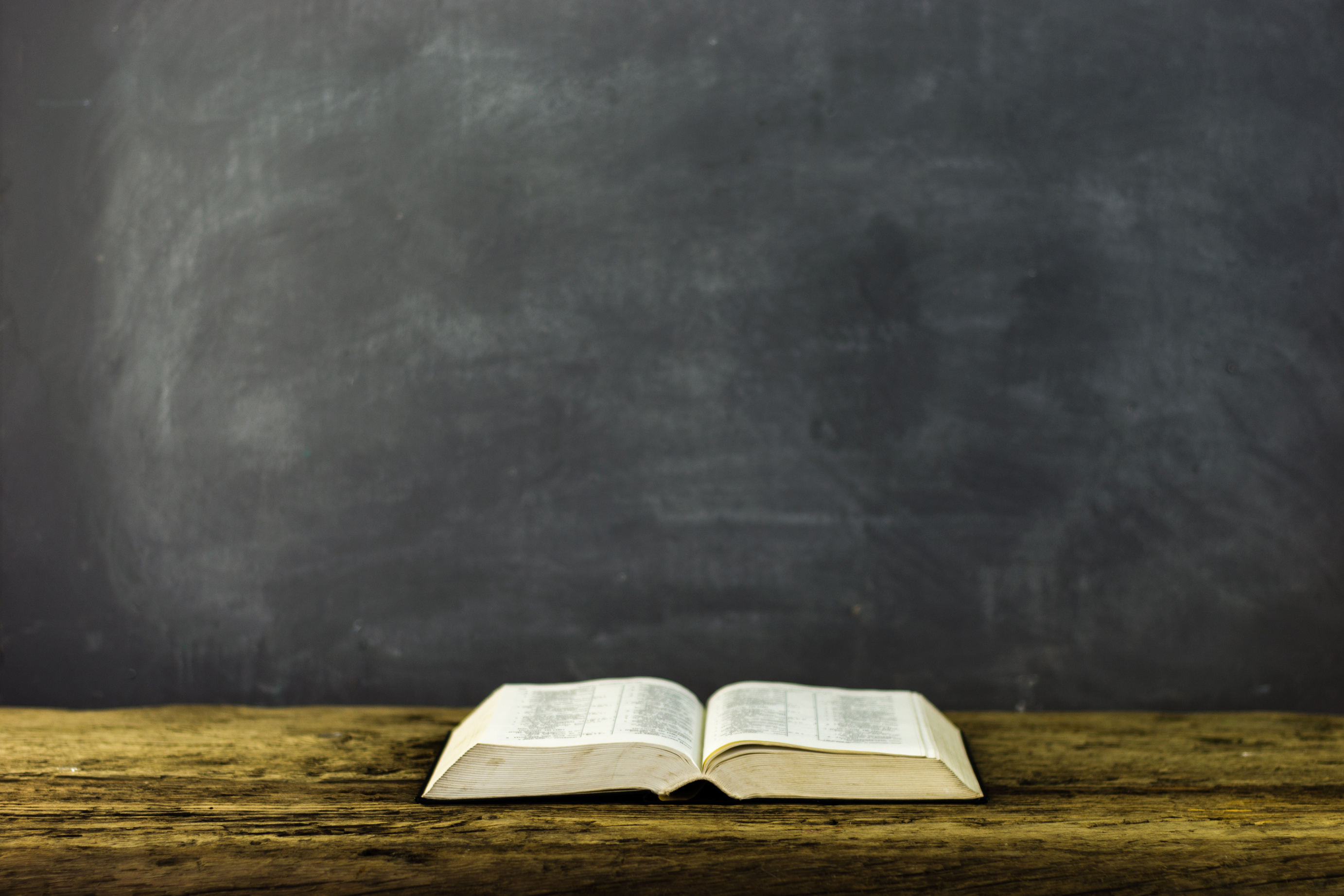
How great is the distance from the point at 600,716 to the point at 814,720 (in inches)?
11.4

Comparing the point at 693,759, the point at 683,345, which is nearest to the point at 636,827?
the point at 693,759

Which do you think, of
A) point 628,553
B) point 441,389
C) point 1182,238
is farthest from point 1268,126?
point 441,389

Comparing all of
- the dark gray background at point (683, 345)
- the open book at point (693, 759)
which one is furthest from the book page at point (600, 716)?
the dark gray background at point (683, 345)

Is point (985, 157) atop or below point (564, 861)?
atop

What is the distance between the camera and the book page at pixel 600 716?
106cm

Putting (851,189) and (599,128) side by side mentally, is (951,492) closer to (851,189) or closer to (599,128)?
(851,189)

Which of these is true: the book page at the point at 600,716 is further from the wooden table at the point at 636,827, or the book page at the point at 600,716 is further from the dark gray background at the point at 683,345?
the dark gray background at the point at 683,345

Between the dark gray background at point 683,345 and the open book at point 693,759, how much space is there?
52 cm

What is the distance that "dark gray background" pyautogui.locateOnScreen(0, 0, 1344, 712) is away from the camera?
1.60 metres

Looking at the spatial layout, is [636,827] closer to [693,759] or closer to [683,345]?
[693,759]

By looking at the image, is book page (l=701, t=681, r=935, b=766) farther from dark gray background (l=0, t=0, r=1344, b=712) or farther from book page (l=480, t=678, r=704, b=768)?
dark gray background (l=0, t=0, r=1344, b=712)

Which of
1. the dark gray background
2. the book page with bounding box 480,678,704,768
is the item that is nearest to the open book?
the book page with bounding box 480,678,704,768

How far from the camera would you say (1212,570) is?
1.61m

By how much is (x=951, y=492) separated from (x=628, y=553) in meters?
0.63
